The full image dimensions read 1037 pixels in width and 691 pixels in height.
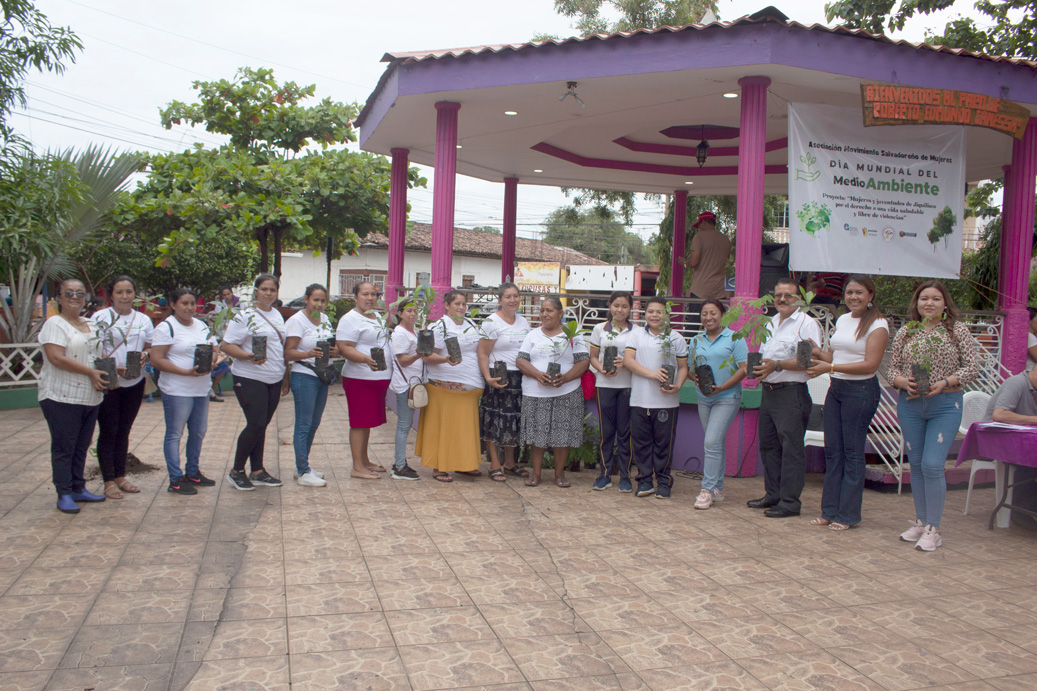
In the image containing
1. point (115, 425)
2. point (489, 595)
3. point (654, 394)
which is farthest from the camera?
point (654, 394)

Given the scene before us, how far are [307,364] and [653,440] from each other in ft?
9.57

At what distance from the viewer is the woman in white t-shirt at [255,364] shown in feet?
20.8

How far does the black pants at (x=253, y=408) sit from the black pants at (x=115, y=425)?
738 millimetres

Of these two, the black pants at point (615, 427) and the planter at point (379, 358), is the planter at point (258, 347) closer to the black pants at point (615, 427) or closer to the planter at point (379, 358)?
the planter at point (379, 358)

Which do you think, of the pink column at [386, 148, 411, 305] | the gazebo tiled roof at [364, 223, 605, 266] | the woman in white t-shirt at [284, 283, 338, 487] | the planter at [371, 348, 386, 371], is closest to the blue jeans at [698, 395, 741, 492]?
the planter at [371, 348, 386, 371]

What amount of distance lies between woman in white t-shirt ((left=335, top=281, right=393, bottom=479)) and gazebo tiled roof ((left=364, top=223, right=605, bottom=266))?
68.1ft

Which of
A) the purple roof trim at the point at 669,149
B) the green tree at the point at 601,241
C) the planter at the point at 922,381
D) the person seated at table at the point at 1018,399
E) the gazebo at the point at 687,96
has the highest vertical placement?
the green tree at the point at 601,241

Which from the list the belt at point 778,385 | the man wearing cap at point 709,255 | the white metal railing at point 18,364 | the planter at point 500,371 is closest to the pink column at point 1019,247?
the man wearing cap at point 709,255

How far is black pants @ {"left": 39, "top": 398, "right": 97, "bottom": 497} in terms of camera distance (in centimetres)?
561

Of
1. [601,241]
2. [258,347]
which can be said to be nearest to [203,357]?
[258,347]

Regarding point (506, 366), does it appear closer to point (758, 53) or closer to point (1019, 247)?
point (758, 53)

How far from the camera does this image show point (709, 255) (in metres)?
10.4

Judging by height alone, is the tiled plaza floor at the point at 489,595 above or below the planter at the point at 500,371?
below

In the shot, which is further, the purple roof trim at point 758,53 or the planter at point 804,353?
the purple roof trim at point 758,53
